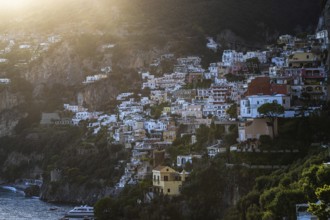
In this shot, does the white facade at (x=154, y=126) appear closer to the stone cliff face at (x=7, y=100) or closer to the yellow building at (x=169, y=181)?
the yellow building at (x=169, y=181)

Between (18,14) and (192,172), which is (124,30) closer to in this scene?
(18,14)

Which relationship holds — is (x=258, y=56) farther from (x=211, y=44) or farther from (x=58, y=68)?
(x=58, y=68)

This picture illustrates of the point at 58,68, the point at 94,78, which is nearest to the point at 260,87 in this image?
the point at 94,78

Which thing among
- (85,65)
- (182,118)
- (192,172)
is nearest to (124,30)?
(85,65)

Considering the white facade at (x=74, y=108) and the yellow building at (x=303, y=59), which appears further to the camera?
the white facade at (x=74, y=108)

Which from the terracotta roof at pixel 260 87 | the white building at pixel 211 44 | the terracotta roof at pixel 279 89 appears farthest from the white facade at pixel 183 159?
the white building at pixel 211 44

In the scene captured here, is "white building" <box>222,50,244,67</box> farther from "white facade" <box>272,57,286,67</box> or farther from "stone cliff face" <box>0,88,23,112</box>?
"stone cliff face" <box>0,88,23,112</box>

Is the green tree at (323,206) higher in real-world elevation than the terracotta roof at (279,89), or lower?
lower
